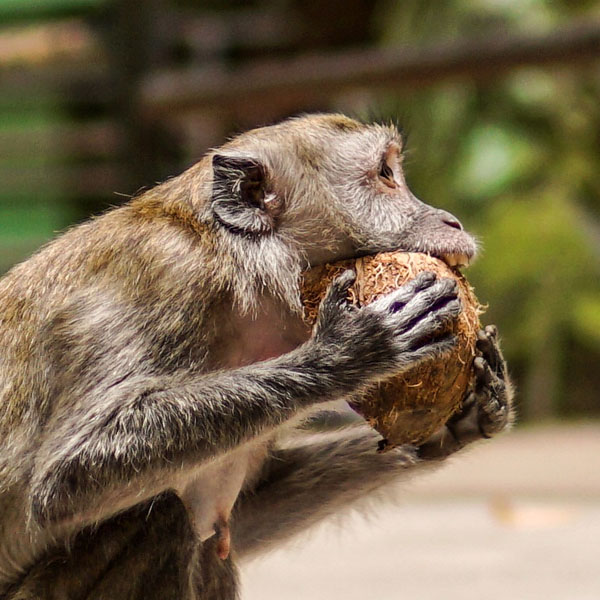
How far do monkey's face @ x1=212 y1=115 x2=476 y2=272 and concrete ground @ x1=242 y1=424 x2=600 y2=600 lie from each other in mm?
1295

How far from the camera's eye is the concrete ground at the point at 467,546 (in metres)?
5.54

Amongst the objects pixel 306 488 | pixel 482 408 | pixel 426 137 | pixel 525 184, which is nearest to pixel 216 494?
pixel 306 488

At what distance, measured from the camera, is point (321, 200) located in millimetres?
4344

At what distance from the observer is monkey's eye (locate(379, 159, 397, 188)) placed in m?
4.46

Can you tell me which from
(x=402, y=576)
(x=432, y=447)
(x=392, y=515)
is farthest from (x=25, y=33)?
(x=432, y=447)

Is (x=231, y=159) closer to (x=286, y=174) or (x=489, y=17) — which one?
(x=286, y=174)

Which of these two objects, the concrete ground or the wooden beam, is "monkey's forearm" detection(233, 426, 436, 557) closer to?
the concrete ground

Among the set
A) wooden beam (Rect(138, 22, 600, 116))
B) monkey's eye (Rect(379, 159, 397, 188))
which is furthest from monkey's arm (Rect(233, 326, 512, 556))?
wooden beam (Rect(138, 22, 600, 116))

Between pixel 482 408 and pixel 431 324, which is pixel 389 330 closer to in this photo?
pixel 431 324

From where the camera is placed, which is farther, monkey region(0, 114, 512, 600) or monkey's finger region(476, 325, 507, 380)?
monkey's finger region(476, 325, 507, 380)

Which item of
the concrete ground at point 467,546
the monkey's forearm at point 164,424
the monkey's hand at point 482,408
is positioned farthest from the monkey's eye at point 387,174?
the concrete ground at point 467,546

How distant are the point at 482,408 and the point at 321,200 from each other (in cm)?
94

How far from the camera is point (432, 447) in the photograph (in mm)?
4547

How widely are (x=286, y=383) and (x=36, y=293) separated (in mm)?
973
